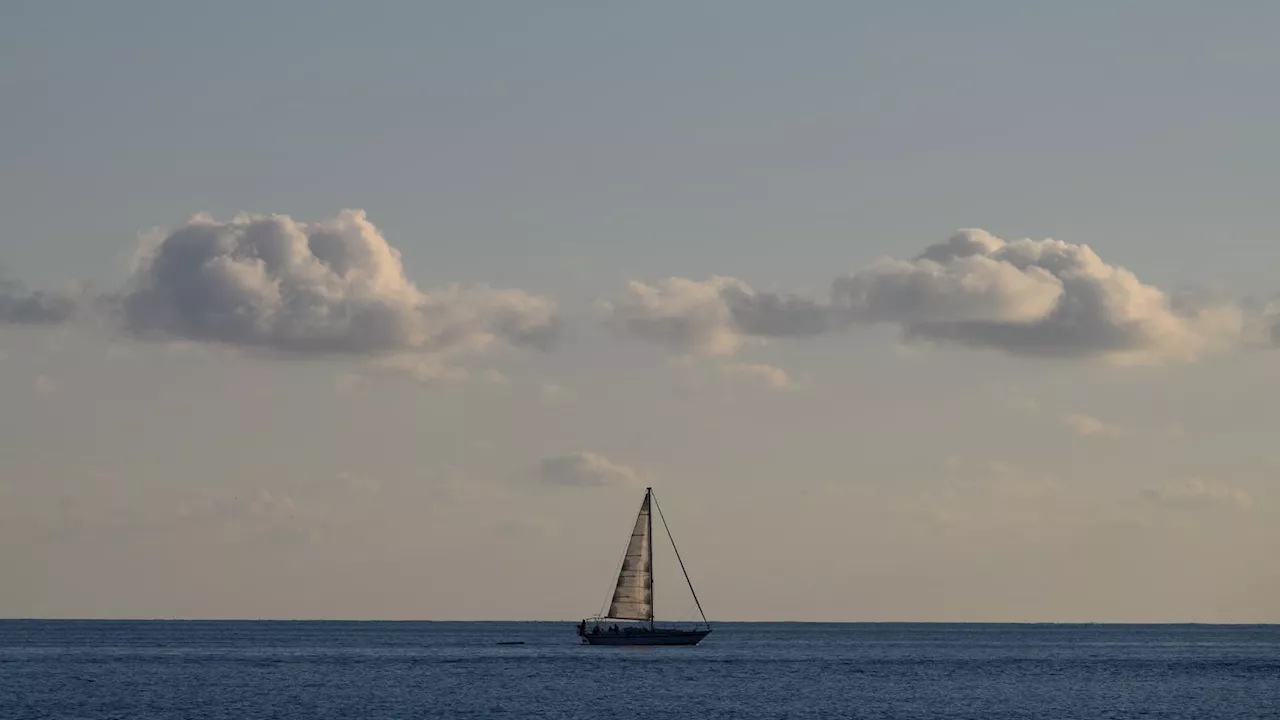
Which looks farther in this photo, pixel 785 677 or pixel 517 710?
pixel 785 677

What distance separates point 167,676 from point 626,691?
194 feet

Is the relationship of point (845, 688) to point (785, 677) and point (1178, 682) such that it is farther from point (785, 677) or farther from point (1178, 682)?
point (1178, 682)

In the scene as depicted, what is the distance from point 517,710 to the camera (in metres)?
142

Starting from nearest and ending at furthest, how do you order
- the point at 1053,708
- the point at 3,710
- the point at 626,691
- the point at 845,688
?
the point at 3,710 → the point at 1053,708 → the point at 626,691 → the point at 845,688

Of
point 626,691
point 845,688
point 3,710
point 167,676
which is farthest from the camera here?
point 167,676

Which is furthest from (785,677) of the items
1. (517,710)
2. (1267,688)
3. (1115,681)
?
(517,710)

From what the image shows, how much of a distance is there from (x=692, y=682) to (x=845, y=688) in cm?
1485

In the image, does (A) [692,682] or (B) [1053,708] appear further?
(A) [692,682]

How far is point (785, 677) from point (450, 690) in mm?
44654

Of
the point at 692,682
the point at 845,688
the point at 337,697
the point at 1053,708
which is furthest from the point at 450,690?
the point at 1053,708

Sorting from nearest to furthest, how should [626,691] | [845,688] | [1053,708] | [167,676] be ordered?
[1053,708] → [626,691] → [845,688] → [167,676]

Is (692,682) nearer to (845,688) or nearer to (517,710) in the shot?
(845,688)

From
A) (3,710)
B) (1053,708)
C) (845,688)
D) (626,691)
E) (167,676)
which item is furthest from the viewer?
(167,676)

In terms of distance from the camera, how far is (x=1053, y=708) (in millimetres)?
152500
